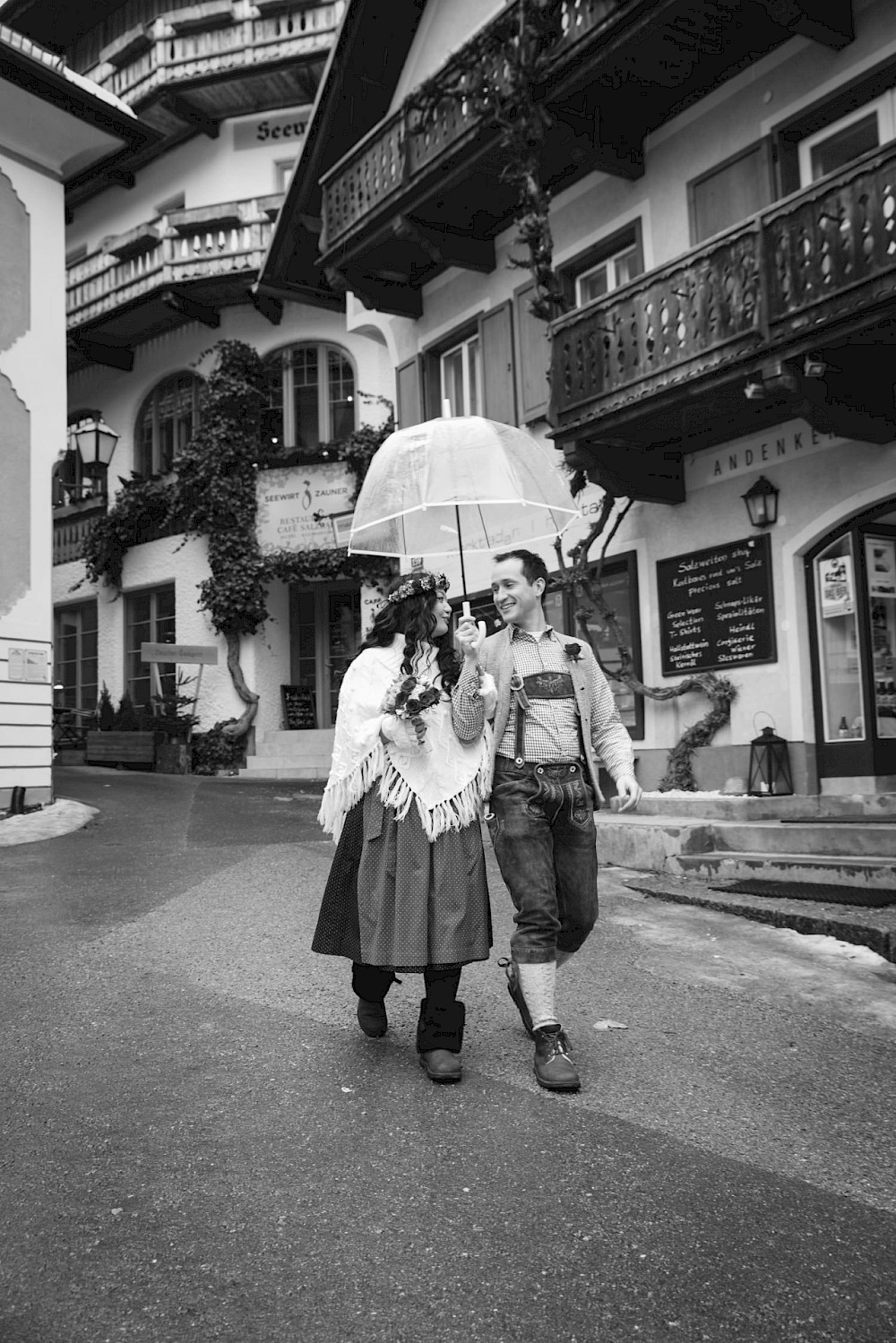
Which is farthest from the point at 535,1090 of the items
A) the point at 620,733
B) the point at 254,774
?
the point at 254,774

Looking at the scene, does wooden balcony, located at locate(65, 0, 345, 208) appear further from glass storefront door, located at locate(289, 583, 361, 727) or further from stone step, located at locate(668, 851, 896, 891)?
stone step, located at locate(668, 851, 896, 891)

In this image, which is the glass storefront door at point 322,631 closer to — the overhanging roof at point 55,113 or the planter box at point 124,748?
the planter box at point 124,748

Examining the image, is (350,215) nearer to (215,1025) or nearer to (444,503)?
(444,503)

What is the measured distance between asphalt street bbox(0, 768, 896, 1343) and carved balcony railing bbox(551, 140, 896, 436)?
5.25 meters

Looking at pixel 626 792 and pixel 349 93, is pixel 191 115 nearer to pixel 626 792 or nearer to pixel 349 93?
pixel 349 93

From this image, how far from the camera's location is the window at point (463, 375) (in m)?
15.8

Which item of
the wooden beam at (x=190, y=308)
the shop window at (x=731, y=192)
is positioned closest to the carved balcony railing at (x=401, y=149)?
the shop window at (x=731, y=192)

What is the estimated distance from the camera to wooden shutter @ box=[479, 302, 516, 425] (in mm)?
14633

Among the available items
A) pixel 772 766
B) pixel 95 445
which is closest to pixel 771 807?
pixel 772 766

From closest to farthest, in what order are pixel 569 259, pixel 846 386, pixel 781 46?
pixel 846 386 < pixel 781 46 < pixel 569 259

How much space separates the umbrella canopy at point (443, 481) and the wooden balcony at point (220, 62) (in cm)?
1683

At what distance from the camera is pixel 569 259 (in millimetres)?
13719

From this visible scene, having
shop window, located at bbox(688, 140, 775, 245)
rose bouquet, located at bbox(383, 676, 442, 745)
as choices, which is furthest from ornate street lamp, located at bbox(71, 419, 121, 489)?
rose bouquet, located at bbox(383, 676, 442, 745)

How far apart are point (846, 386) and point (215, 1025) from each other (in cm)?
760
